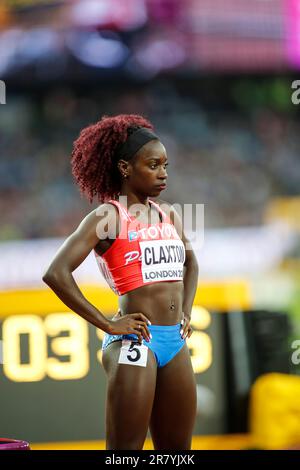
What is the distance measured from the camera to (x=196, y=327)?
4855 millimetres

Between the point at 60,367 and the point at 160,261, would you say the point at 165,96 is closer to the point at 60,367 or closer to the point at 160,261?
the point at 60,367

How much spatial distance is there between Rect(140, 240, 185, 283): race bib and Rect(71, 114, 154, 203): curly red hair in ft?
1.02

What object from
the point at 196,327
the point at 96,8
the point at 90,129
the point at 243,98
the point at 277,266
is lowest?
the point at 196,327

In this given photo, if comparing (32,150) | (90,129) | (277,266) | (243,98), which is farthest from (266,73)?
(90,129)

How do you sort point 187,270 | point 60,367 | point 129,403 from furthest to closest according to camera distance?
point 60,367 → point 187,270 → point 129,403

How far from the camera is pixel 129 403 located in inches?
118

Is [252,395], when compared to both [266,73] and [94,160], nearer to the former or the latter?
[94,160]

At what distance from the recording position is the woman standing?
3029 mm

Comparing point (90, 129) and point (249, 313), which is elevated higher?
point (90, 129)

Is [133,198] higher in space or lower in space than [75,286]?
higher

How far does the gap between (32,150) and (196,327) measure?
20.6 ft

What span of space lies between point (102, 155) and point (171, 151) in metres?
7.48

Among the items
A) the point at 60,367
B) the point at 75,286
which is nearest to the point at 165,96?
the point at 60,367

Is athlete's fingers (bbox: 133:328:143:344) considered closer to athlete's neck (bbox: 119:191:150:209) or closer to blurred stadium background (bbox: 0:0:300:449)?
athlete's neck (bbox: 119:191:150:209)
